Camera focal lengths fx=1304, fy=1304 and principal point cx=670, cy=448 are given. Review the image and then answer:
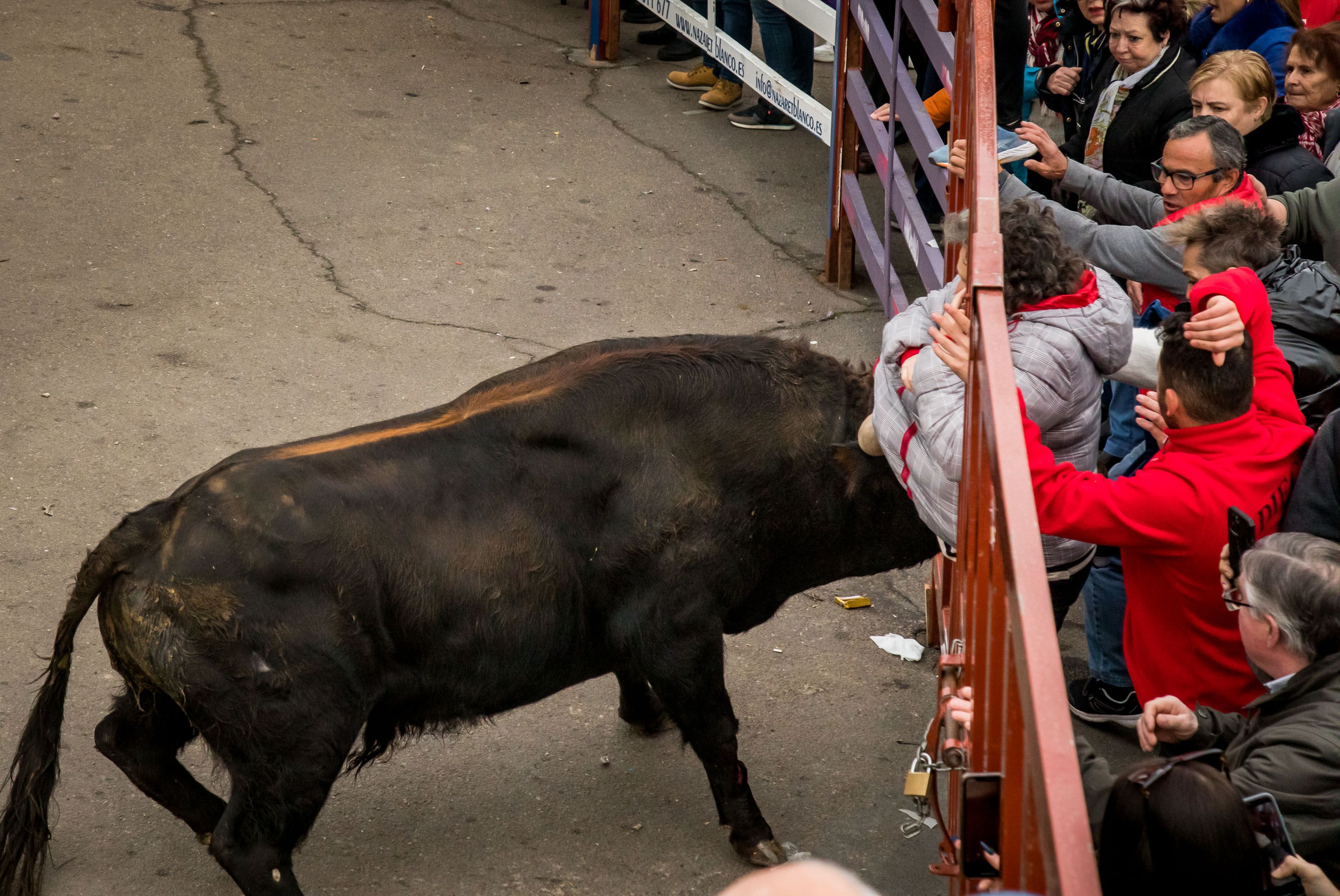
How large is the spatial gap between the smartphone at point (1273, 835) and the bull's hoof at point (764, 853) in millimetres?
1676

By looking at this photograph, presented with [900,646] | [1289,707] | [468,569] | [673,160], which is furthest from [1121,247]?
[673,160]

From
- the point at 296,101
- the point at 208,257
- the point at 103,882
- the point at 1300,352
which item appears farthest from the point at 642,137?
the point at 103,882

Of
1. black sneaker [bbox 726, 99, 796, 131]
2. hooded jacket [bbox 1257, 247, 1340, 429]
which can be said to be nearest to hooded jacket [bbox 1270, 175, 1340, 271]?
hooded jacket [bbox 1257, 247, 1340, 429]

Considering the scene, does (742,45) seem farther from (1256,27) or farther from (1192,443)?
(1192,443)

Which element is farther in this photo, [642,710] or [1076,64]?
[1076,64]

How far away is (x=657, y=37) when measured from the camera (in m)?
10.2

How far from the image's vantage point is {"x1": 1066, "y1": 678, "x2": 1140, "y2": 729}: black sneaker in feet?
13.4

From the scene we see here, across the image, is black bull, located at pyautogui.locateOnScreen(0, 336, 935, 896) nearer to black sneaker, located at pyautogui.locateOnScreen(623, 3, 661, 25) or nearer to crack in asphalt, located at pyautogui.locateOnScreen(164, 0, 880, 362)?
crack in asphalt, located at pyautogui.locateOnScreen(164, 0, 880, 362)

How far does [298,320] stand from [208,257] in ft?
2.85

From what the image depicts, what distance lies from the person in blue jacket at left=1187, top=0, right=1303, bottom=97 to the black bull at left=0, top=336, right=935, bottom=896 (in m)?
3.03

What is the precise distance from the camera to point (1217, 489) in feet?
9.55

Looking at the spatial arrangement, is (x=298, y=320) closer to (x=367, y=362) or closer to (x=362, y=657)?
(x=367, y=362)

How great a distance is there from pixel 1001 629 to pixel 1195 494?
106 centimetres

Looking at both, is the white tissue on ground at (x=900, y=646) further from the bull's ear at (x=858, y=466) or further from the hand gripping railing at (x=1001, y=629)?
the bull's ear at (x=858, y=466)
